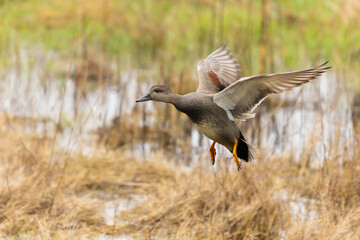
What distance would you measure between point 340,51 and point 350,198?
17.6 feet

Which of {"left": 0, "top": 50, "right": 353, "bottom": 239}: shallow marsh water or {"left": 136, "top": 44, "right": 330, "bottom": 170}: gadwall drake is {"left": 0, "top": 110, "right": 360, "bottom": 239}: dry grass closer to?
{"left": 0, "top": 50, "right": 353, "bottom": 239}: shallow marsh water

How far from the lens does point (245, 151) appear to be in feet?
12.8

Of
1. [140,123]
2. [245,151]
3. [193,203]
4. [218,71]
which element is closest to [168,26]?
[140,123]

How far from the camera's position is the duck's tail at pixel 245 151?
384 centimetres

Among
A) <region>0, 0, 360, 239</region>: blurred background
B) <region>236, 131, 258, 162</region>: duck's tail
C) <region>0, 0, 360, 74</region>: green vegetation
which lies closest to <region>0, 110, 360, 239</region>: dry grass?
<region>0, 0, 360, 239</region>: blurred background

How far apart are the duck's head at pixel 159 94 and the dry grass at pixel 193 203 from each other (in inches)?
39.1

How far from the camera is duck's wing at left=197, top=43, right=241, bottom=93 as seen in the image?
412cm

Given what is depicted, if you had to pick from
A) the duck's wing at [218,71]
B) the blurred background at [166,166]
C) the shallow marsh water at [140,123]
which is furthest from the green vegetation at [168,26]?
the duck's wing at [218,71]

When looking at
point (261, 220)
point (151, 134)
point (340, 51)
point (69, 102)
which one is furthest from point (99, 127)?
point (340, 51)

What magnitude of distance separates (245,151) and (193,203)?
108 centimetres

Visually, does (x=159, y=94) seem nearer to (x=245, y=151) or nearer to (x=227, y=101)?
(x=227, y=101)

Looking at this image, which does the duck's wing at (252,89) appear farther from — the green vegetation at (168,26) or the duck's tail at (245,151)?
the green vegetation at (168,26)

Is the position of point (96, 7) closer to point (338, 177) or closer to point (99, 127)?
point (99, 127)

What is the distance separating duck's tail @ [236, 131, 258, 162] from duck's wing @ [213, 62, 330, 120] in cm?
22
